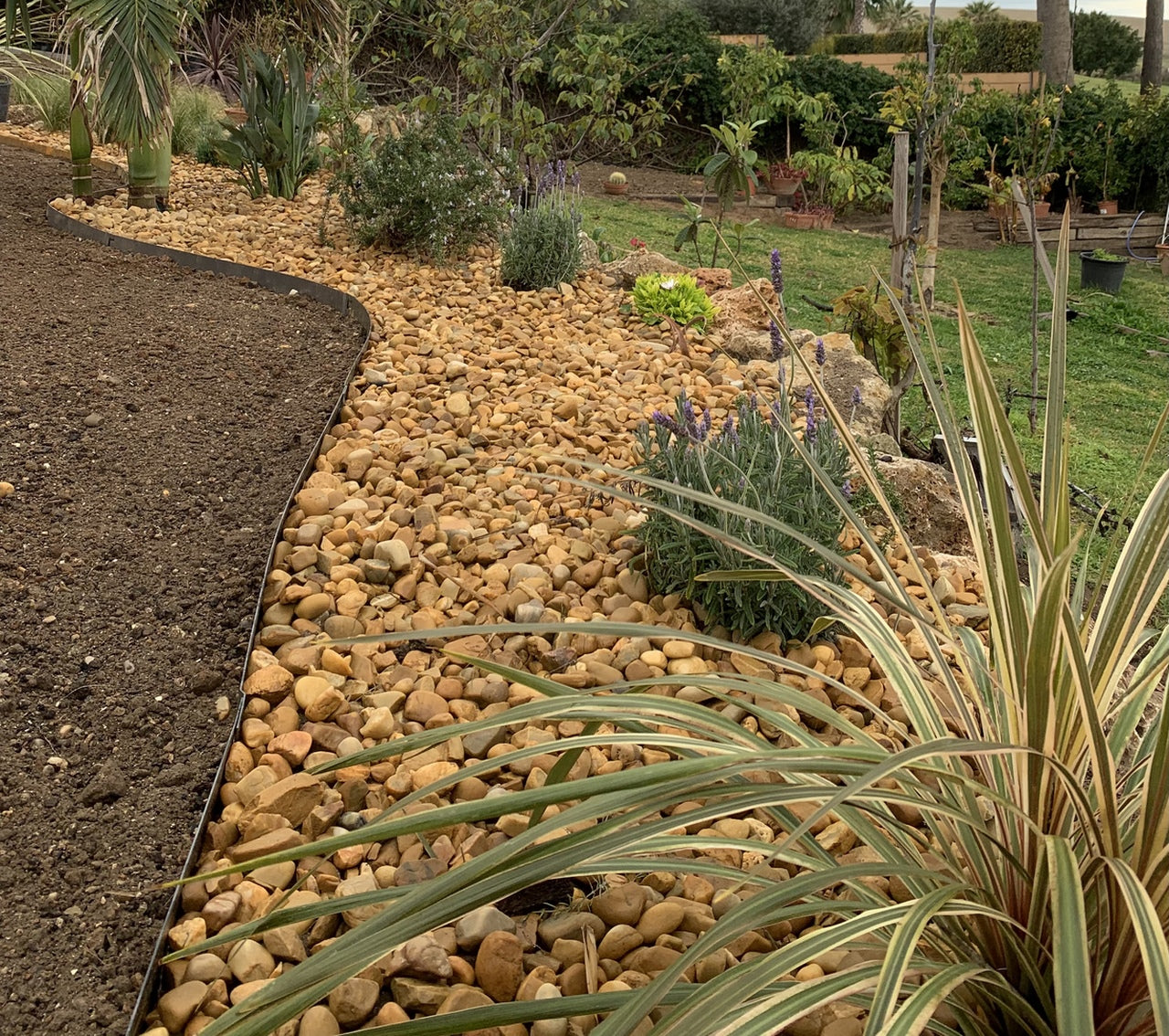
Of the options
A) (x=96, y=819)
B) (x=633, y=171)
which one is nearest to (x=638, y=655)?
(x=96, y=819)

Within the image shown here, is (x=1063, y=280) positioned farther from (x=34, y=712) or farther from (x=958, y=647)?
(x=34, y=712)

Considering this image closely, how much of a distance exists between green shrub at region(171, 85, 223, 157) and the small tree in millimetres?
19697

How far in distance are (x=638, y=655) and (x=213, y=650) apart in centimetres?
89

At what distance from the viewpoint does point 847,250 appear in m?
9.36

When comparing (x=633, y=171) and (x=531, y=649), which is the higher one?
(x=633, y=171)

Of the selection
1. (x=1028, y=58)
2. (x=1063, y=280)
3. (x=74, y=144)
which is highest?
(x=1028, y=58)

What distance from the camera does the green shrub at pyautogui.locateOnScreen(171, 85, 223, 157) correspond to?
8046mm

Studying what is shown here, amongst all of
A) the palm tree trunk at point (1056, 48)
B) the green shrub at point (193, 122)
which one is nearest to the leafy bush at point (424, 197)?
the green shrub at point (193, 122)

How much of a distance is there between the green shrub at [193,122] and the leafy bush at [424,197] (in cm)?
282

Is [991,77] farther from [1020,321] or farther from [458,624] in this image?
[458,624]

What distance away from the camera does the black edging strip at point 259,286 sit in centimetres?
154

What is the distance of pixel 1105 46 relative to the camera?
22.7 metres

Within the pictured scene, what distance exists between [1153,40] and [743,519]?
1599 cm

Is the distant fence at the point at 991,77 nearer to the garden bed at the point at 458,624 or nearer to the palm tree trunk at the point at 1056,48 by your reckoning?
the palm tree trunk at the point at 1056,48
